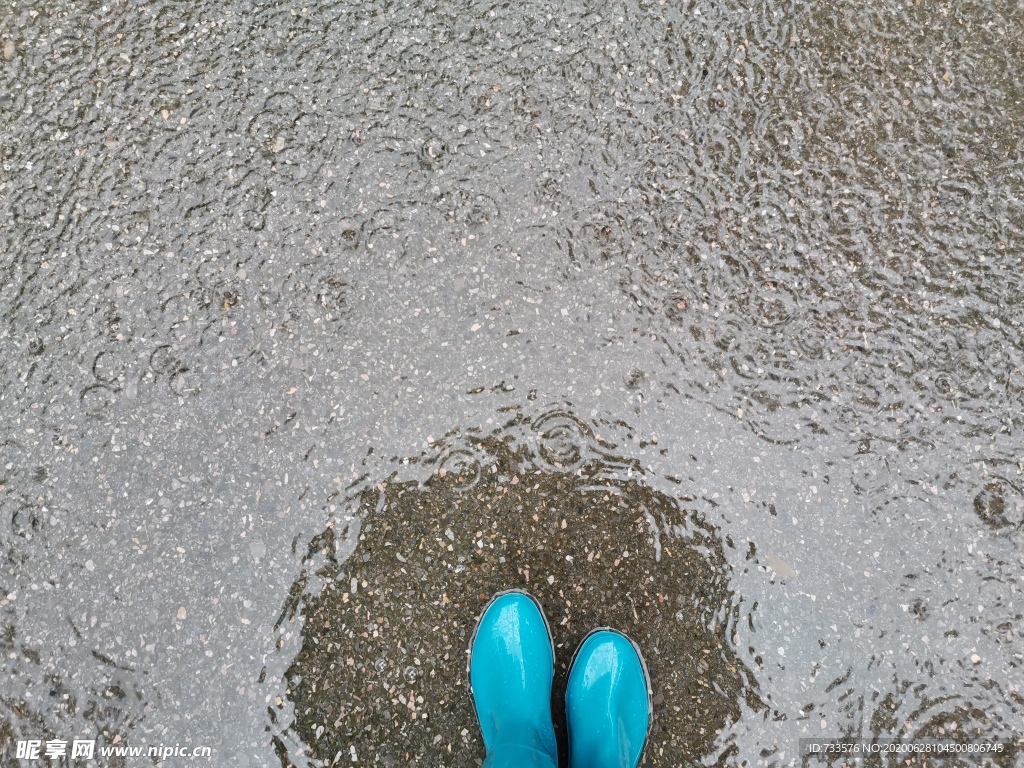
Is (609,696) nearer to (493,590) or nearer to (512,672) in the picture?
(512,672)

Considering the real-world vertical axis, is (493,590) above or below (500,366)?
below

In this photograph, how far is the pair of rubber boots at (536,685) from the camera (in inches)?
68.5

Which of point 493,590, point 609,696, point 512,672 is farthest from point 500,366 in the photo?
point 609,696

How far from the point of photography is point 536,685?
181cm

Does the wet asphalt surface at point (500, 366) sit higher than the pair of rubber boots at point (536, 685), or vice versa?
the wet asphalt surface at point (500, 366)

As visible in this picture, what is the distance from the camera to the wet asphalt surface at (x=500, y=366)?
1753mm

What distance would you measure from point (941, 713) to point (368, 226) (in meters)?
2.25

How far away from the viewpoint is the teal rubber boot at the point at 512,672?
173cm

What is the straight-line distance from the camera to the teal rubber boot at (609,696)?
174cm

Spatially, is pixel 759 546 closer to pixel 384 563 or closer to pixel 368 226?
pixel 384 563

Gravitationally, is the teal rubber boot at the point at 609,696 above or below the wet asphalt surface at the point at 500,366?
below

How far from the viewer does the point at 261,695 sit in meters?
1.72

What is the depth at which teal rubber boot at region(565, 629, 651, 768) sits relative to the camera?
1.74 metres

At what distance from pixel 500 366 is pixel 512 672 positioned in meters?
0.91
